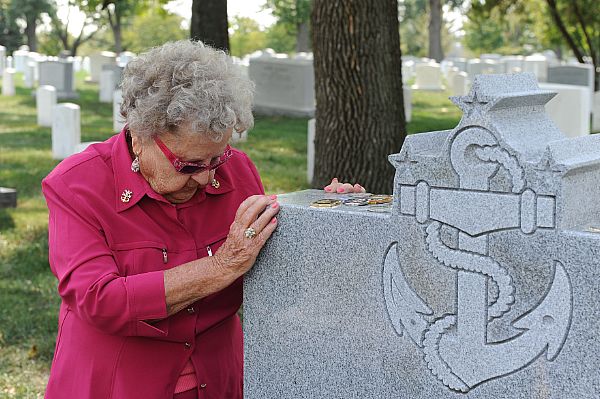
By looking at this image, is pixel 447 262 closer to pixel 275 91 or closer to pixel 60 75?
pixel 275 91

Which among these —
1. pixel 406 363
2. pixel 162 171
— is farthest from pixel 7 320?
pixel 406 363

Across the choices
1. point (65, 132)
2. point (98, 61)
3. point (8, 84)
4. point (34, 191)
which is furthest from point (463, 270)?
point (98, 61)

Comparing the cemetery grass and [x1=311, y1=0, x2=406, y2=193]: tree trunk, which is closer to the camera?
the cemetery grass

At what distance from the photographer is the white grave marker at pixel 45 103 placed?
14336mm

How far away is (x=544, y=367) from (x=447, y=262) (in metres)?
0.33

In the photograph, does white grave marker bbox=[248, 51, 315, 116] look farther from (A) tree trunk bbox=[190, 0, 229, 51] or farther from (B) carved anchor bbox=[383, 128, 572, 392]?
(B) carved anchor bbox=[383, 128, 572, 392]

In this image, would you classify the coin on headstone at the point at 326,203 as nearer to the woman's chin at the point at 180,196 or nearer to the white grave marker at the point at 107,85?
the woman's chin at the point at 180,196

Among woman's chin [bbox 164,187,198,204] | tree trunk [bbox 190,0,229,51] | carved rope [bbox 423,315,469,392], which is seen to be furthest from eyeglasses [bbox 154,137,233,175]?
tree trunk [bbox 190,0,229,51]

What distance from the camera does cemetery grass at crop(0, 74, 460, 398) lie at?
16.7ft

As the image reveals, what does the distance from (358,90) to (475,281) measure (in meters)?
3.86

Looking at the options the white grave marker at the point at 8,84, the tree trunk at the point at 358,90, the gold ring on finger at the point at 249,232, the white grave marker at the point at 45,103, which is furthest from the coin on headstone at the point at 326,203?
the white grave marker at the point at 8,84

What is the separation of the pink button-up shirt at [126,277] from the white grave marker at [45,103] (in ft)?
39.7

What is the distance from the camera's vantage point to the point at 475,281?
221cm

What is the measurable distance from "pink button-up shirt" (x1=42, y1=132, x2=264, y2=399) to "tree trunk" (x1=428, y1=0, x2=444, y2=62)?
1115 inches
